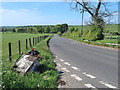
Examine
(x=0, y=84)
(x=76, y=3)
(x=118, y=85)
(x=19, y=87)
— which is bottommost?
(x=118, y=85)

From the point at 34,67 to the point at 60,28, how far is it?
17566 cm

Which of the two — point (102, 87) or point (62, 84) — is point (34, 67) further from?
point (102, 87)

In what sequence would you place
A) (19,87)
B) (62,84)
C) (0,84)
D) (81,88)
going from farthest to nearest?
(62,84)
(81,88)
(19,87)
(0,84)

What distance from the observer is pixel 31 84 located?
4598 millimetres

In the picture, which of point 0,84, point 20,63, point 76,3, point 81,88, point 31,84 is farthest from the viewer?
point 76,3

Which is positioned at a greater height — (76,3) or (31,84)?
(76,3)

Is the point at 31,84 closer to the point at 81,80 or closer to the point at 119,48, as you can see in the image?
the point at 81,80

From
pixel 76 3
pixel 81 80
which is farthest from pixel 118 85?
pixel 76 3

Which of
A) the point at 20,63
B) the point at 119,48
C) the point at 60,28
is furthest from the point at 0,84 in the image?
the point at 60,28

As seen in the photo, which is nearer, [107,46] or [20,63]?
[20,63]

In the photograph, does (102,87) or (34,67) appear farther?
(34,67)

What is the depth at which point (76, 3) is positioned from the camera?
12312mm

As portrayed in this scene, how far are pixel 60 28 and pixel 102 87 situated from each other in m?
177

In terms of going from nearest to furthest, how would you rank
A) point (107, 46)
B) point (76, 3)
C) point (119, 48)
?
point (76, 3), point (119, 48), point (107, 46)
